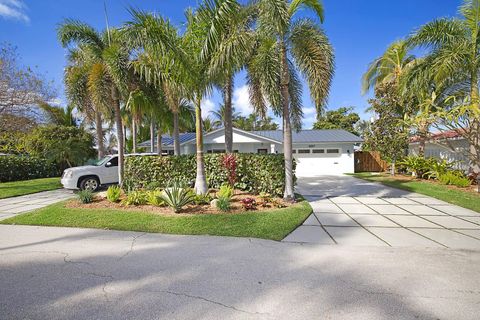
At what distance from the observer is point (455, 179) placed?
36.3 ft

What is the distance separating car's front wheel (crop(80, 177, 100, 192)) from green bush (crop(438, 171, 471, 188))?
16.6 meters

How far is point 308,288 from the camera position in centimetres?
291

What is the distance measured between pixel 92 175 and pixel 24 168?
400 inches

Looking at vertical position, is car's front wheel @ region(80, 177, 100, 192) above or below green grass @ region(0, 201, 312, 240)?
above

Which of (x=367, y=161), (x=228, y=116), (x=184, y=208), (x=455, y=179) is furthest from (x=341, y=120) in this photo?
(x=184, y=208)

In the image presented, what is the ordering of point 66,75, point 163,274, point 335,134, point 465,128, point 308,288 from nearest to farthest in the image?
point 308,288 < point 163,274 < point 465,128 < point 66,75 < point 335,134

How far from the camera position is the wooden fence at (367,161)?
20844 millimetres

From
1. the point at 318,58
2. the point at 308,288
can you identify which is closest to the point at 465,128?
the point at 318,58

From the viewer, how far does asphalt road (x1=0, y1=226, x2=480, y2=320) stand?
2504mm

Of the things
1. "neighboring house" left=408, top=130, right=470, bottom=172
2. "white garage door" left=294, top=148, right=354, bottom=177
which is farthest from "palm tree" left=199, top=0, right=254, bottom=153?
"white garage door" left=294, top=148, right=354, bottom=177

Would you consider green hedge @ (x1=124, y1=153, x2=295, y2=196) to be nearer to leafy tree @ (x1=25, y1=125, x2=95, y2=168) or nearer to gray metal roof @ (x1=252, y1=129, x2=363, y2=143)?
leafy tree @ (x1=25, y1=125, x2=95, y2=168)

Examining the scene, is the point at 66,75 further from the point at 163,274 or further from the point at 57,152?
the point at 163,274

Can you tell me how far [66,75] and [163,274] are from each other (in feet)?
37.2

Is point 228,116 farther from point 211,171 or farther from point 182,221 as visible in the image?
point 182,221
